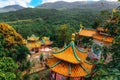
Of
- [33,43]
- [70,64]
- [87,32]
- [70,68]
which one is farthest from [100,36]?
[33,43]

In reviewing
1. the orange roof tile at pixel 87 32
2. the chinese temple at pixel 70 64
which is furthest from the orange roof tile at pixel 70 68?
the orange roof tile at pixel 87 32

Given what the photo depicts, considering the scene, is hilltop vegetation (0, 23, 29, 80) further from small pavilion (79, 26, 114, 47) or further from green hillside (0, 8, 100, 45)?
green hillside (0, 8, 100, 45)

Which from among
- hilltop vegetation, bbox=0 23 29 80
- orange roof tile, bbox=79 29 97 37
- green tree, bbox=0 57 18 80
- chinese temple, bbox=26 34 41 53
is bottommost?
chinese temple, bbox=26 34 41 53

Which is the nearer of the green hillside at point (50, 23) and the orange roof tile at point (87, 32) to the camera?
the orange roof tile at point (87, 32)

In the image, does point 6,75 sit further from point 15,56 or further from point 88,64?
point 15,56

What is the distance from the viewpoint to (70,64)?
368 inches

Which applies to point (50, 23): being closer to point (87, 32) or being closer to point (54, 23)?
point (54, 23)

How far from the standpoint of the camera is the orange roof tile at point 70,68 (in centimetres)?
911

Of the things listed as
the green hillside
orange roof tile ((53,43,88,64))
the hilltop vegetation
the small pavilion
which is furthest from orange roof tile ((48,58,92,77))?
the green hillside

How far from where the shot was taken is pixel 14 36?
1778 centimetres

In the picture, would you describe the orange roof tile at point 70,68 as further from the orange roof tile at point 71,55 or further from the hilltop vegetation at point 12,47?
the hilltop vegetation at point 12,47

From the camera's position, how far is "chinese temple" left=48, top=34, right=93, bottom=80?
359 inches

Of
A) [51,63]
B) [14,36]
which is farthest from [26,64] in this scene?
[51,63]

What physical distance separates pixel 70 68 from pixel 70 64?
22 centimetres
